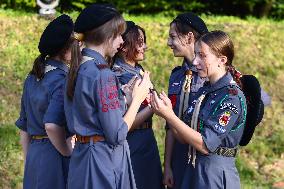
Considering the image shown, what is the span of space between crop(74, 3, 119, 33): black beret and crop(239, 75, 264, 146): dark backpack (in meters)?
0.99

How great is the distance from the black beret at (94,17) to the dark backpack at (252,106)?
99 cm

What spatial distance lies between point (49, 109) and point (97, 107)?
1.56 ft

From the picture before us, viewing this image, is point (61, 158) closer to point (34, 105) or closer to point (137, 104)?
point (34, 105)

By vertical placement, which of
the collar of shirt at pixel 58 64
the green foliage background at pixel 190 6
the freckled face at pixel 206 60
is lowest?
the green foliage background at pixel 190 6

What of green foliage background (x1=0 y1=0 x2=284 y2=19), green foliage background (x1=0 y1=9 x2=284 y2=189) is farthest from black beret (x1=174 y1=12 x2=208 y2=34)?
green foliage background (x1=0 y1=0 x2=284 y2=19)

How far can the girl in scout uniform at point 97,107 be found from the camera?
13.3ft

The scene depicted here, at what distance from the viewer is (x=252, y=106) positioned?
14.6 feet

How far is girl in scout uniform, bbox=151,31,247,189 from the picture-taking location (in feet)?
14.0

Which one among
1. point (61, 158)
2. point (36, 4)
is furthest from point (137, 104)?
point (36, 4)

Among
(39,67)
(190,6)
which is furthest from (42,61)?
(190,6)

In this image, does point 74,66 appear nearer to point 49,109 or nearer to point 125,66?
point 49,109

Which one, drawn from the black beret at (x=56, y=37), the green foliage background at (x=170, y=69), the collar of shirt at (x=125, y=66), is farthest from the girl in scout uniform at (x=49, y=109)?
the green foliage background at (x=170, y=69)

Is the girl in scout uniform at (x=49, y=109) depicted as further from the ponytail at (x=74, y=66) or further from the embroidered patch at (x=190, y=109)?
the embroidered patch at (x=190, y=109)

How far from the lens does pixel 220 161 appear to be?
437cm
